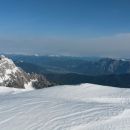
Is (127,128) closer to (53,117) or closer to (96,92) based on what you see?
(53,117)

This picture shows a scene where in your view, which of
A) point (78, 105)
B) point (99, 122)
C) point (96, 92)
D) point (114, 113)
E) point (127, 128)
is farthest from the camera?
point (96, 92)

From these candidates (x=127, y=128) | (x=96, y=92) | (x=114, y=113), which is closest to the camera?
(x=127, y=128)

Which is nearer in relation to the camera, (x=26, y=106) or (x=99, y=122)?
(x=99, y=122)

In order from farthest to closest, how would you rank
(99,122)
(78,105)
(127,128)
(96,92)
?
1. (96,92)
2. (78,105)
3. (99,122)
4. (127,128)

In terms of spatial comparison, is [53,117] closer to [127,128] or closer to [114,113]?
[114,113]

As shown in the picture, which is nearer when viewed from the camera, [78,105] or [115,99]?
[78,105]

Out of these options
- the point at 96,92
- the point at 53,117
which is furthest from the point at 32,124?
the point at 96,92

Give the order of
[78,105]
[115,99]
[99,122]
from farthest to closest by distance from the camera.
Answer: [115,99], [78,105], [99,122]

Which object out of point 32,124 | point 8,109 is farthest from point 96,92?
point 32,124
